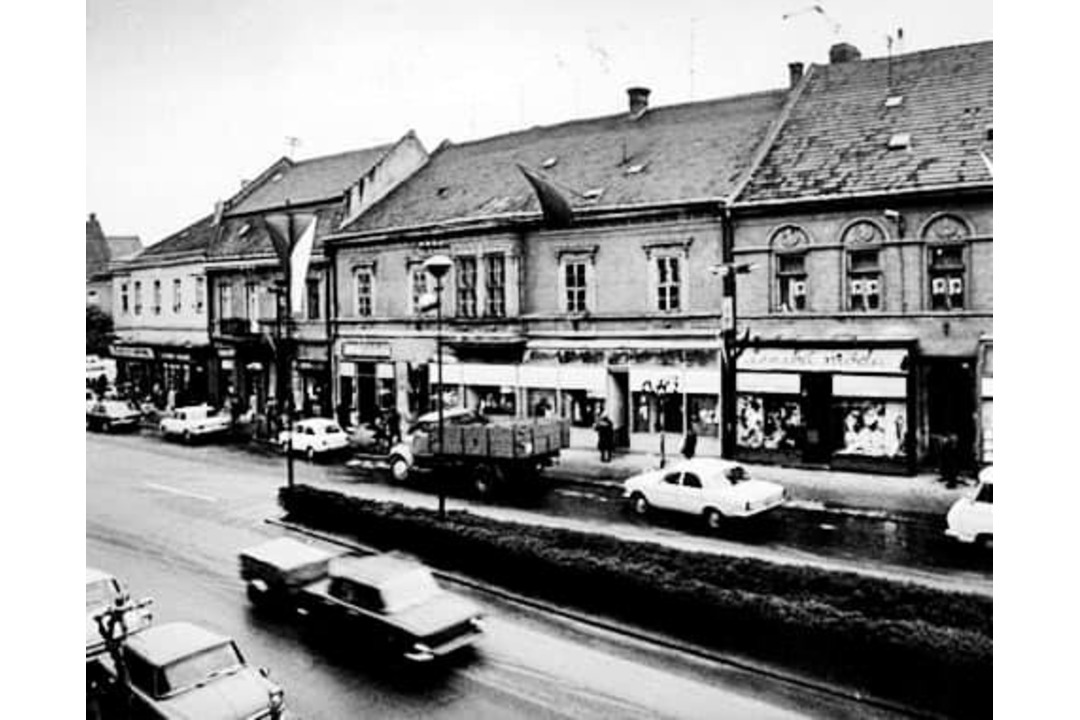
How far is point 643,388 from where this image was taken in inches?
296

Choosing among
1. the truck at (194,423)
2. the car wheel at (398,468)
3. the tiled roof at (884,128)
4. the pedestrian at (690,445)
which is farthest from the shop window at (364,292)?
the tiled roof at (884,128)

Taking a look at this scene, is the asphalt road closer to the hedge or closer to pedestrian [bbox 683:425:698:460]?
the hedge

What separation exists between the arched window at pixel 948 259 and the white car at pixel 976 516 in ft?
3.78

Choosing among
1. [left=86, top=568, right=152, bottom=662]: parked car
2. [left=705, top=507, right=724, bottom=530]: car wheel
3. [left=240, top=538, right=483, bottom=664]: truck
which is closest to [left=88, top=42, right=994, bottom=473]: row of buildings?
[left=705, top=507, right=724, bottom=530]: car wheel

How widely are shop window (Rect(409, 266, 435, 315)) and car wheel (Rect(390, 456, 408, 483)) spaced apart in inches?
51.4

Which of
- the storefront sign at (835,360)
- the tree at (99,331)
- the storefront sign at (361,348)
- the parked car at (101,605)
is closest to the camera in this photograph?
the parked car at (101,605)

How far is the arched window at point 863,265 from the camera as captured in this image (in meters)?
6.54

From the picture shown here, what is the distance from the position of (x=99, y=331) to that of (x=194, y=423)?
1403mm

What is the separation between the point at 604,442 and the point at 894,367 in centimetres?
230

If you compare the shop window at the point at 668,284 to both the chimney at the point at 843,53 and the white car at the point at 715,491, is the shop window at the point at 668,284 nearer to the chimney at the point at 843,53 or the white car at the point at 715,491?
the white car at the point at 715,491

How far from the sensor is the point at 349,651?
5.94 m
